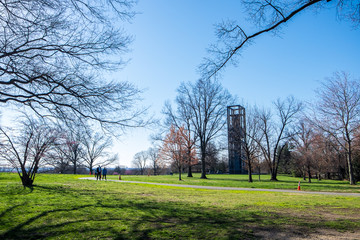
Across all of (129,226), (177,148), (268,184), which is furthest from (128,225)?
(177,148)

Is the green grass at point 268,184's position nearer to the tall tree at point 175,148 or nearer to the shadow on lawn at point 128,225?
the tall tree at point 175,148

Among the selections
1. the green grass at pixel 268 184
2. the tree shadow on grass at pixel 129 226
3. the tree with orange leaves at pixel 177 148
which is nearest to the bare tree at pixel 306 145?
the green grass at pixel 268 184

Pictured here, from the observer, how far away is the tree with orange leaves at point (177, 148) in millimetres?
30881

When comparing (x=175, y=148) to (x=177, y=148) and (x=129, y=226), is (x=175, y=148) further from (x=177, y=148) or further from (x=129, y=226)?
(x=129, y=226)

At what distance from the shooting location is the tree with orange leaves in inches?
Result: 1216

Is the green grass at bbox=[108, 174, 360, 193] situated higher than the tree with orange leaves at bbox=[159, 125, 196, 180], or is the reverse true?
the tree with orange leaves at bbox=[159, 125, 196, 180]

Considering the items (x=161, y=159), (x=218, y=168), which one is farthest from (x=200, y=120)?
(x=218, y=168)

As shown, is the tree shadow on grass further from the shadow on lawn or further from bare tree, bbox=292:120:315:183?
bare tree, bbox=292:120:315:183

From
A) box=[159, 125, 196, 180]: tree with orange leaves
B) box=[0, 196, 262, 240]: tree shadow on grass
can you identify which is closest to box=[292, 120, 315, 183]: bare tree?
box=[159, 125, 196, 180]: tree with orange leaves

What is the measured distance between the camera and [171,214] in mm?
6730

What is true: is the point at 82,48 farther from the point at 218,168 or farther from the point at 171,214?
the point at 218,168

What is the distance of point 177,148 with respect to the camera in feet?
106

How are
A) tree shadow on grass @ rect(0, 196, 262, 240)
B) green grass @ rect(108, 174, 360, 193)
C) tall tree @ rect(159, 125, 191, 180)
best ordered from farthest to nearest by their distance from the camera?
tall tree @ rect(159, 125, 191, 180), green grass @ rect(108, 174, 360, 193), tree shadow on grass @ rect(0, 196, 262, 240)

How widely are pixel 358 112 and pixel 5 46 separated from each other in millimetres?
31591
